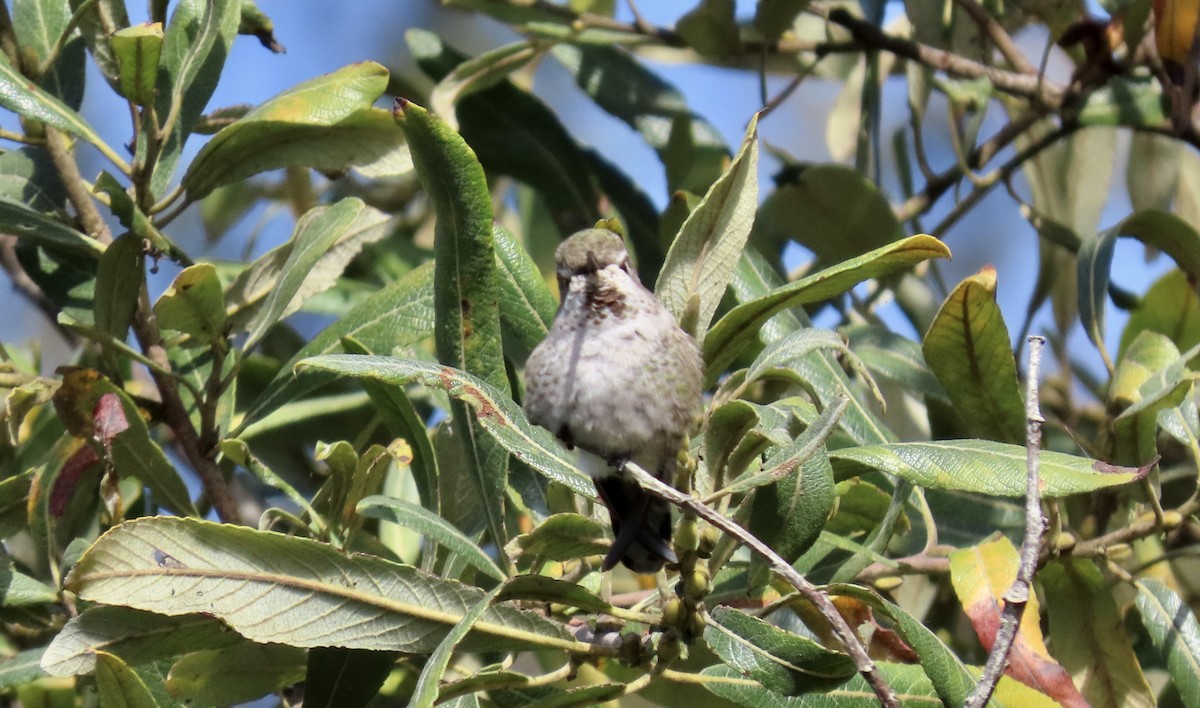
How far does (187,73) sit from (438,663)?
125cm

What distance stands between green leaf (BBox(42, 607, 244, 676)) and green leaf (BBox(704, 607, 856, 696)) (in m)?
0.71

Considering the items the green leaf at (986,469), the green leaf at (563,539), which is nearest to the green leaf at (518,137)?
the green leaf at (563,539)

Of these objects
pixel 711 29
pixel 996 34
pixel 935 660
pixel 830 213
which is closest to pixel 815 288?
pixel 935 660

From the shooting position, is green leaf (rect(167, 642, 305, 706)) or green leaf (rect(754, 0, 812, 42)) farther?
green leaf (rect(754, 0, 812, 42))

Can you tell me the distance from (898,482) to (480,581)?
701 mm

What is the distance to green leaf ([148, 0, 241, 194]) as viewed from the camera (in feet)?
7.21

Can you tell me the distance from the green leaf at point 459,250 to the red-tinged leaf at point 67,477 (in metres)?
0.74

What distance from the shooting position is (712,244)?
5.95 ft

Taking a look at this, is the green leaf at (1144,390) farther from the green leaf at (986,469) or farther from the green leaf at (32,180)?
the green leaf at (32,180)

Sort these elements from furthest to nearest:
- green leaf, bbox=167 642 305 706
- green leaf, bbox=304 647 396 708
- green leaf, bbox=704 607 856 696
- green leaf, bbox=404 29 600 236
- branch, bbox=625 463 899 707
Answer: green leaf, bbox=404 29 600 236, green leaf, bbox=167 642 305 706, green leaf, bbox=304 647 396 708, green leaf, bbox=704 607 856 696, branch, bbox=625 463 899 707

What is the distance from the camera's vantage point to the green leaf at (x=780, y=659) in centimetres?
160

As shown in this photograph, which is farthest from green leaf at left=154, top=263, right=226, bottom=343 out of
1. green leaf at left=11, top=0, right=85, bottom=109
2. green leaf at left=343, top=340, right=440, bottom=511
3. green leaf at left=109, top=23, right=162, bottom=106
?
green leaf at left=11, top=0, right=85, bottom=109

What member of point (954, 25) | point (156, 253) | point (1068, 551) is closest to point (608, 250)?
point (156, 253)

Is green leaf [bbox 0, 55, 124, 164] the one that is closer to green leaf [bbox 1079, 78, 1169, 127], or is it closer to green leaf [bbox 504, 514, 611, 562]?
green leaf [bbox 504, 514, 611, 562]
